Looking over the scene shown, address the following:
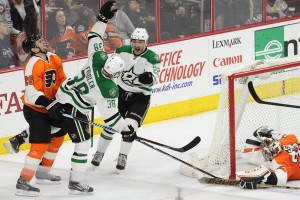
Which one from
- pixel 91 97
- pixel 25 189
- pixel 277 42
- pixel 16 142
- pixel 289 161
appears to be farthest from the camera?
pixel 277 42

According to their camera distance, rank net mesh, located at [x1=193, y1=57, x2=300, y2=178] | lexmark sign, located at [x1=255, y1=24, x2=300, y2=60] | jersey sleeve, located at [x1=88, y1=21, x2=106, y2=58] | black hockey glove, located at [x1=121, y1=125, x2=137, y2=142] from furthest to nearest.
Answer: lexmark sign, located at [x1=255, y1=24, x2=300, y2=60], net mesh, located at [x1=193, y1=57, x2=300, y2=178], jersey sleeve, located at [x1=88, y1=21, x2=106, y2=58], black hockey glove, located at [x1=121, y1=125, x2=137, y2=142]

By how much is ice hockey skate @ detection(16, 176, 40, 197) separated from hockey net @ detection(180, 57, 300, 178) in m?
1.50

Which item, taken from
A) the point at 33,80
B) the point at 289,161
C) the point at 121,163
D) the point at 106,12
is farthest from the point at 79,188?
the point at 289,161

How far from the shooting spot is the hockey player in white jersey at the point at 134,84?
805cm

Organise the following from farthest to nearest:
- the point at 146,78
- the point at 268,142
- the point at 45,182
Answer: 1. the point at 146,78
2. the point at 268,142
3. the point at 45,182

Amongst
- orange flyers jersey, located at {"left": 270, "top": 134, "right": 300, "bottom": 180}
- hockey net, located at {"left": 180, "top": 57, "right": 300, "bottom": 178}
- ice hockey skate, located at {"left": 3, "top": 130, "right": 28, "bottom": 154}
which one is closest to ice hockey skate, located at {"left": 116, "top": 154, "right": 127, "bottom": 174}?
hockey net, located at {"left": 180, "top": 57, "right": 300, "bottom": 178}

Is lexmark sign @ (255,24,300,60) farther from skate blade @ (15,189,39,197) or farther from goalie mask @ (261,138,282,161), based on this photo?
skate blade @ (15,189,39,197)

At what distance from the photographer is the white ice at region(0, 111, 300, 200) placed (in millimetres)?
6184

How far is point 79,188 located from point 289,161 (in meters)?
1.68

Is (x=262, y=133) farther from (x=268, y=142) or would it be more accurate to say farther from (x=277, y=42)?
(x=277, y=42)

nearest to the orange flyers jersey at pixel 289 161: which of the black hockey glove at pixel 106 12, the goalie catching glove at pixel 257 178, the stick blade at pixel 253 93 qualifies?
the goalie catching glove at pixel 257 178

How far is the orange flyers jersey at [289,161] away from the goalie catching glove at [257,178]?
14 cm

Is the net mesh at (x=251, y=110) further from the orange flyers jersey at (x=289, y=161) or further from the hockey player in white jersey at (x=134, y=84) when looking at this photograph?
Answer: the hockey player in white jersey at (x=134, y=84)

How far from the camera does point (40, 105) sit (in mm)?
7281
